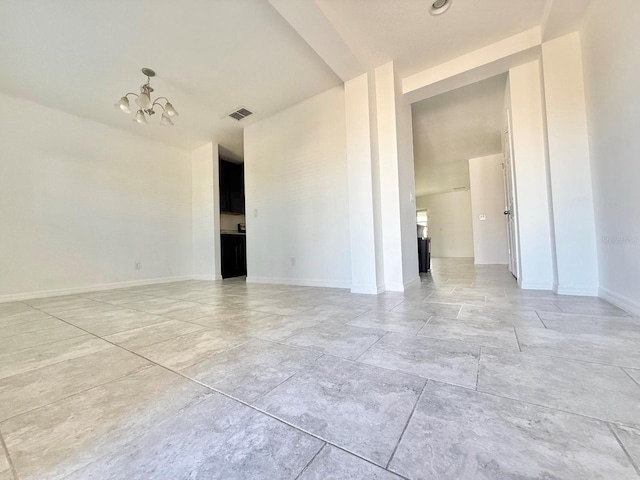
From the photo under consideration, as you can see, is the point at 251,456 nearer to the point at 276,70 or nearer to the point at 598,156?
the point at 598,156

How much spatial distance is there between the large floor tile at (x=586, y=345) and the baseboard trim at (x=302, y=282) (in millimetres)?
2128

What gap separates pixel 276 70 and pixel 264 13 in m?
0.75

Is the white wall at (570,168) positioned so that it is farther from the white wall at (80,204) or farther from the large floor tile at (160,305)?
the white wall at (80,204)

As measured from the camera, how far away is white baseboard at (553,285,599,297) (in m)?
2.23

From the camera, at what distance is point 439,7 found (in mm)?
2170

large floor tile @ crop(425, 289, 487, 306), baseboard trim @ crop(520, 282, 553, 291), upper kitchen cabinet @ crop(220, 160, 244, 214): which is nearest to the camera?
large floor tile @ crop(425, 289, 487, 306)

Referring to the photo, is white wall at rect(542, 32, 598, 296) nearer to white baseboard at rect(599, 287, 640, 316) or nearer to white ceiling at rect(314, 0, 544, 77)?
white baseboard at rect(599, 287, 640, 316)

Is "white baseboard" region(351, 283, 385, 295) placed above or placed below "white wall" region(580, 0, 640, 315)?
below

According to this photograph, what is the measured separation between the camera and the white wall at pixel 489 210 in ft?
19.5

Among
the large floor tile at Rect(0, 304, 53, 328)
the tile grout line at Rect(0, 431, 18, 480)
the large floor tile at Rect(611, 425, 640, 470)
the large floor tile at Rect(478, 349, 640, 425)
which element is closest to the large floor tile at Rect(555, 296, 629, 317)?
the large floor tile at Rect(478, 349, 640, 425)

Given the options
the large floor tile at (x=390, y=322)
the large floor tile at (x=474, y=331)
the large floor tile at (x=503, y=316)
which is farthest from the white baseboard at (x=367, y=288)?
the large floor tile at (x=474, y=331)

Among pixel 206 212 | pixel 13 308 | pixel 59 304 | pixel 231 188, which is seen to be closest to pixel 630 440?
pixel 59 304

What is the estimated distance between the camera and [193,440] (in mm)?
679

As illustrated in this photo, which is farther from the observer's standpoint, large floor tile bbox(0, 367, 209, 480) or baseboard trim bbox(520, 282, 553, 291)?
baseboard trim bbox(520, 282, 553, 291)
